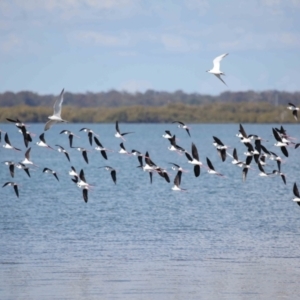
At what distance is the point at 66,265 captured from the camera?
679 inches

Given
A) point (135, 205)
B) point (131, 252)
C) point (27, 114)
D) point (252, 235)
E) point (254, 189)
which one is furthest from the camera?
point (27, 114)

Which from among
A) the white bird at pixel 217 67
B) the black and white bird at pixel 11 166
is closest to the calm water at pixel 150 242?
the black and white bird at pixel 11 166

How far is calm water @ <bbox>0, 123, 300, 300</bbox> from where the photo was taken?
15.6 m

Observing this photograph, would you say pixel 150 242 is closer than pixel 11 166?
Yes

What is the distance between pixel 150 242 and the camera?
19.7 meters

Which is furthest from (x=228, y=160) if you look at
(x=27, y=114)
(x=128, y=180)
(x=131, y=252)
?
(x=27, y=114)

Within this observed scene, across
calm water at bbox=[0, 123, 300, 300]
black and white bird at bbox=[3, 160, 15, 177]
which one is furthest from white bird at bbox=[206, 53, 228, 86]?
black and white bird at bbox=[3, 160, 15, 177]

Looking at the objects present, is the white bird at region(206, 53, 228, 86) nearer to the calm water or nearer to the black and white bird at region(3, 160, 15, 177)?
the calm water

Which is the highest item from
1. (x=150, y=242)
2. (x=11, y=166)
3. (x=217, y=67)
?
(x=217, y=67)

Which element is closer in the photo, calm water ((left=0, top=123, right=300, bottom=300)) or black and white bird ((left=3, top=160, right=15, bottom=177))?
calm water ((left=0, top=123, right=300, bottom=300))

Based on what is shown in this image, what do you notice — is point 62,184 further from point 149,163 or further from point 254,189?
point 149,163

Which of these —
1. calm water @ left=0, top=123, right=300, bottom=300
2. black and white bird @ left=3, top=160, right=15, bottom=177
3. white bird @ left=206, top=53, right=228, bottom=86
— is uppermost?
white bird @ left=206, top=53, right=228, bottom=86

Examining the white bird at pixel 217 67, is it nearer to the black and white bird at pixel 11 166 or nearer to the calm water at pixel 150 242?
the calm water at pixel 150 242

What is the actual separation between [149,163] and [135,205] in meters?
4.85
